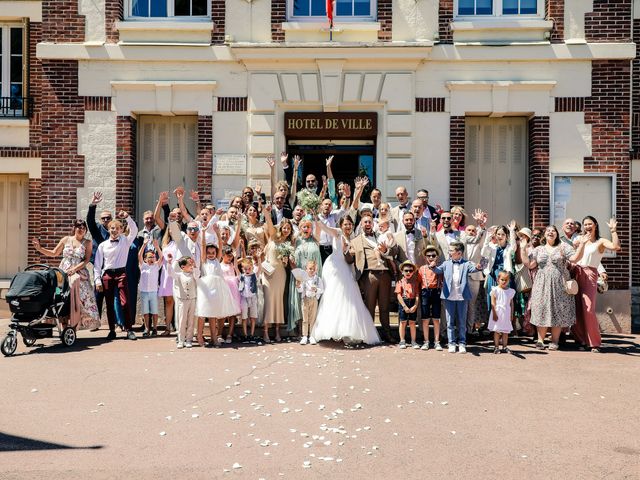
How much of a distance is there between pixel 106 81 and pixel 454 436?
10.6m

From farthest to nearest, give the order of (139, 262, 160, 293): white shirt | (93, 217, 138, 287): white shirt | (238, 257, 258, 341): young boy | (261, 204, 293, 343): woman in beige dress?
(139, 262, 160, 293): white shirt → (93, 217, 138, 287): white shirt → (261, 204, 293, 343): woman in beige dress → (238, 257, 258, 341): young boy

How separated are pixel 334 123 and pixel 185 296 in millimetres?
5028

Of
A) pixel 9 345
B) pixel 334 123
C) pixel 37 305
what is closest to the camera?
pixel 9 345

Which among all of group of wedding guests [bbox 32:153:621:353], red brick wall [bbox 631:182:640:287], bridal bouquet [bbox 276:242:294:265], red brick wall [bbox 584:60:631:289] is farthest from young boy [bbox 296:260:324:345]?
red brick wall [bbox 631:182:640:287]

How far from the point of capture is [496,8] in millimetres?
13969

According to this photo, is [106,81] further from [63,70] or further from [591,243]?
[591,243]

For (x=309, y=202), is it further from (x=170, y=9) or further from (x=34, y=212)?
(x=34, y=212)

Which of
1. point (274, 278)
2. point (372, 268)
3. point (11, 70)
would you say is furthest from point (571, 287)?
point (11, 70)

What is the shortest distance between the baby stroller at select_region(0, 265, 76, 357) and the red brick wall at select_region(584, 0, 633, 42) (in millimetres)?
10483

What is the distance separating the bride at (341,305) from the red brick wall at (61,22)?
22.3 feet

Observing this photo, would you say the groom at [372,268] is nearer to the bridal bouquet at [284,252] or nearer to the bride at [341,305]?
the bride at [341,305]

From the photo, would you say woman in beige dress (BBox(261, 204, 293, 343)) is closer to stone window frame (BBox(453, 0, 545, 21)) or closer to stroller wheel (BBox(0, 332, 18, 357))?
stroller wheel (BBox(0, 332, 18, 357))

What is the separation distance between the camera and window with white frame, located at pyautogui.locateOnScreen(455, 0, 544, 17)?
14.0 meters

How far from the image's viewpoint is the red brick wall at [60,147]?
45.7 ft
